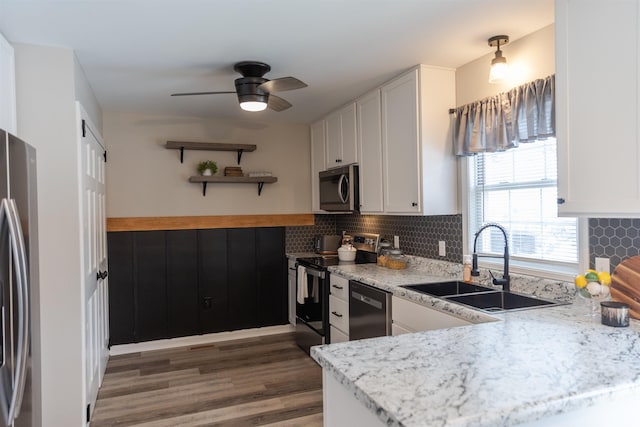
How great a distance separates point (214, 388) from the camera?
3.38 metres

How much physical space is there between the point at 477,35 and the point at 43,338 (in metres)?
3.12

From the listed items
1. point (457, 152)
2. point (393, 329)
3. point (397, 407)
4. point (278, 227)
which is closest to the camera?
point (397, 407)

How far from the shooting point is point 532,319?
187 centimetres

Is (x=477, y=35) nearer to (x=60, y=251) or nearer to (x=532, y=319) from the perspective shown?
(x=532, y=319)

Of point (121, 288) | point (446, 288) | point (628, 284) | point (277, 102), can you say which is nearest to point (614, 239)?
point (628, 284)

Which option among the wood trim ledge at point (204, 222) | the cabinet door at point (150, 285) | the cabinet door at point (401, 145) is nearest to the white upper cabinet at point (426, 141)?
the cabinet door at point (401, 145)

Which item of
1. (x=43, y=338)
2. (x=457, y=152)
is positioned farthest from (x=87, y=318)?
(x=457, y=152)

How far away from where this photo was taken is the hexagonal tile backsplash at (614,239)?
6.57 feet

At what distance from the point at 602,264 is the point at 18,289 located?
2619 mm

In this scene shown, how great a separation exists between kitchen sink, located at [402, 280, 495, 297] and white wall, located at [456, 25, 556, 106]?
1266mm

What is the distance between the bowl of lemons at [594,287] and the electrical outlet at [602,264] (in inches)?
10.2

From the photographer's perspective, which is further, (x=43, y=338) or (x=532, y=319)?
(x=43, y=338)

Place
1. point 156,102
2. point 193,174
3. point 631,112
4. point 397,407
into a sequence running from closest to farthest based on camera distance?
point 397,407, point 631,112, point 156,102, point 193,174

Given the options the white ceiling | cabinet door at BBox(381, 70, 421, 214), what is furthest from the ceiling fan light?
cabinet door at BBox(381, 70, 421, 214)
